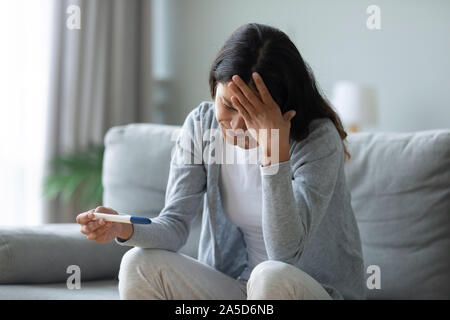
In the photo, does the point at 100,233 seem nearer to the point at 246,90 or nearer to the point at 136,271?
the point at 136,271

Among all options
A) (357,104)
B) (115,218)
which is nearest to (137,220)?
(115,218)

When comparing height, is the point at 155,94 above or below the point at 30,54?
below

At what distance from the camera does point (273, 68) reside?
1.18m

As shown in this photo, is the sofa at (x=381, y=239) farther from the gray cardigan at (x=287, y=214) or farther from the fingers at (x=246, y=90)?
the fingers at (x=246, y=90)

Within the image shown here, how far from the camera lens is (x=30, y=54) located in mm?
2887

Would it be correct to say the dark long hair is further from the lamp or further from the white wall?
the white wall

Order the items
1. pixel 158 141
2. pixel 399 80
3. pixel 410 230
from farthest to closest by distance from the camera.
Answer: pixel 399 80 < pixel 158 141 < pixel 410 230

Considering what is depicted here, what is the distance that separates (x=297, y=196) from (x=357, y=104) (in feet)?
5.22

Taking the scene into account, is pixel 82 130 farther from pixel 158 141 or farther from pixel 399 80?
pixel 399 80

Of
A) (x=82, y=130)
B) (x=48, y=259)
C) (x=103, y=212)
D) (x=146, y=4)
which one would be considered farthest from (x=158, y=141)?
(x=146, y=4)

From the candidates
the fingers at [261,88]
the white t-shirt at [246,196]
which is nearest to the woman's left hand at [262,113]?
the fingers at [261,88]

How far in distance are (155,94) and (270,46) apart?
240cm

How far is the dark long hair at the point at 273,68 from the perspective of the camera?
117 centimetres

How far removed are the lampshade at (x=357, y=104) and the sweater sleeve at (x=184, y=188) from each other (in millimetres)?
1401
